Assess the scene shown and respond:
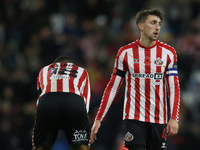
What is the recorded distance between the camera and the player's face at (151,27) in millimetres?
5688

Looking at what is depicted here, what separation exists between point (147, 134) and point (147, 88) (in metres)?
0.59

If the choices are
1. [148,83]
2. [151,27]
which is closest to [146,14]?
[151,27]

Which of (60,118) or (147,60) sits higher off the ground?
(147,60)

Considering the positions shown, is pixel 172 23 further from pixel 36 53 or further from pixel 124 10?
pixel 36 53

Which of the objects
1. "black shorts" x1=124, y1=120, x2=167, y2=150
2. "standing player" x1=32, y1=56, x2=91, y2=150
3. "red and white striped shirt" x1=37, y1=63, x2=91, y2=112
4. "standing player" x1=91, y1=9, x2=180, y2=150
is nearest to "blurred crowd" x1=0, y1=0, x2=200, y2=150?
"red and white striped shirt" x1=37, y1=63, x2=91, y2=112

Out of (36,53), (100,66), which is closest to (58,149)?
(100,66)

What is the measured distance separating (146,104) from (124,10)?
7.43m

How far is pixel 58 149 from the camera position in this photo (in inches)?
358

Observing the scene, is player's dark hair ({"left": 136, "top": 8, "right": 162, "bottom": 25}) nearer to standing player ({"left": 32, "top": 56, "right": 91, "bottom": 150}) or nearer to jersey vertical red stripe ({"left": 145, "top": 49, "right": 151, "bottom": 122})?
jersey vertical red stripe ({"left": 145, "top": 49, "right": 151, "bottom": 122})

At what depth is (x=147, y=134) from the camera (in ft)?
18.2

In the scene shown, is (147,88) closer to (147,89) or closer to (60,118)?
(147,89)

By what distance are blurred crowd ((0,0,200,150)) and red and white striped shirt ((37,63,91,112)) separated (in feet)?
10.5

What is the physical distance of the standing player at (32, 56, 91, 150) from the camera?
572 cm

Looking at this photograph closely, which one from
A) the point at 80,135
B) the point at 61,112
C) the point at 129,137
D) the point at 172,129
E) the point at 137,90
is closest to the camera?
the point at 172,129
